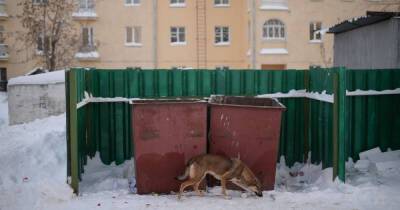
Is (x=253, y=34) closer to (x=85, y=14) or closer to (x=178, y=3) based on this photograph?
(x=178, y=3)

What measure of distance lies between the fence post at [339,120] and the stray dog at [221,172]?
1.26m

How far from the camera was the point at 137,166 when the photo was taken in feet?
21.9

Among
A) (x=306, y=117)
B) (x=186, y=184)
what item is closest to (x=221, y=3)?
(x=306, y=117)

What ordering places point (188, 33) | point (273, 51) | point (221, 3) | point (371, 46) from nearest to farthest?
point (371, 46), point (273, 51), point (188, 33), point (221, 3)

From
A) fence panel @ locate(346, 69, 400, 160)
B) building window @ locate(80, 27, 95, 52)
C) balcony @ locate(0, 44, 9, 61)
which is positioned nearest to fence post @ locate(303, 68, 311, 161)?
fence panel @ locate(346, 69, 400, 160)

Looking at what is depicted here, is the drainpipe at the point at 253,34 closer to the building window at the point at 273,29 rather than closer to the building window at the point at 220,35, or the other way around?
the building window at the point at 273,29

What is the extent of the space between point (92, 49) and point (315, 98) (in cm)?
2731

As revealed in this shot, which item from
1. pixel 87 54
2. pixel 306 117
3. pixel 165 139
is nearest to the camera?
pixel 165 139

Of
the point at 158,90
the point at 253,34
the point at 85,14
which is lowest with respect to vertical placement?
the point at 158,90

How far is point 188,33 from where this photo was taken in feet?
111

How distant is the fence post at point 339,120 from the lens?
6.72m

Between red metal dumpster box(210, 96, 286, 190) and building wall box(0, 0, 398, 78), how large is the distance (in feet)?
83.5

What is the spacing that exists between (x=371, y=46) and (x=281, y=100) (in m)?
5.04

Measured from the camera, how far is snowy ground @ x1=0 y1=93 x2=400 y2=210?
6.05 meters
